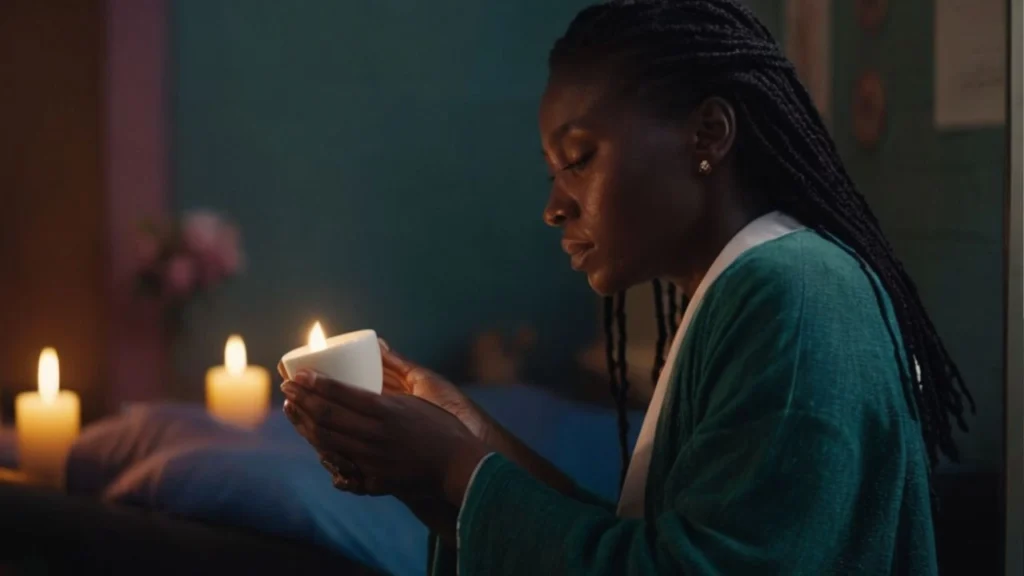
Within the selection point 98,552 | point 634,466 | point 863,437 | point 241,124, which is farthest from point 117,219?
point 863,437

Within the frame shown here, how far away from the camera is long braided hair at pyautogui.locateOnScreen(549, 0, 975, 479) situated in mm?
564

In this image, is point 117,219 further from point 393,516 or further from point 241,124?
point 393,516

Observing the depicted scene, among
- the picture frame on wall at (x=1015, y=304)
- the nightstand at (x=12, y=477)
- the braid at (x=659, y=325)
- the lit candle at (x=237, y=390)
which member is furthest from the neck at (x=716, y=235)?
the nightstand at (x=12, y=477)

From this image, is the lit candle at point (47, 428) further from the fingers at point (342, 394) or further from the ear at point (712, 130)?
the ear at point (712, 130)

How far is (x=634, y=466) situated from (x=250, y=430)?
521mm

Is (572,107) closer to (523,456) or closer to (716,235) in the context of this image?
(716,235)

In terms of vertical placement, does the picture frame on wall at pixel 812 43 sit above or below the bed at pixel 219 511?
above

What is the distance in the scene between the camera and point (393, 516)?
0.90 metres

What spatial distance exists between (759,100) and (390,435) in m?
0.27

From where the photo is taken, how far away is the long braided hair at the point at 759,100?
1.85ft

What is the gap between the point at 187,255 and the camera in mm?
1055

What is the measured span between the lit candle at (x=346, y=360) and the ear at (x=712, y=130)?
0.20 metres

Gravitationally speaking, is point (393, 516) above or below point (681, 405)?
below

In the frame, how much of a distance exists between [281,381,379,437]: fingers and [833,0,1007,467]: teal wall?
0.70m
